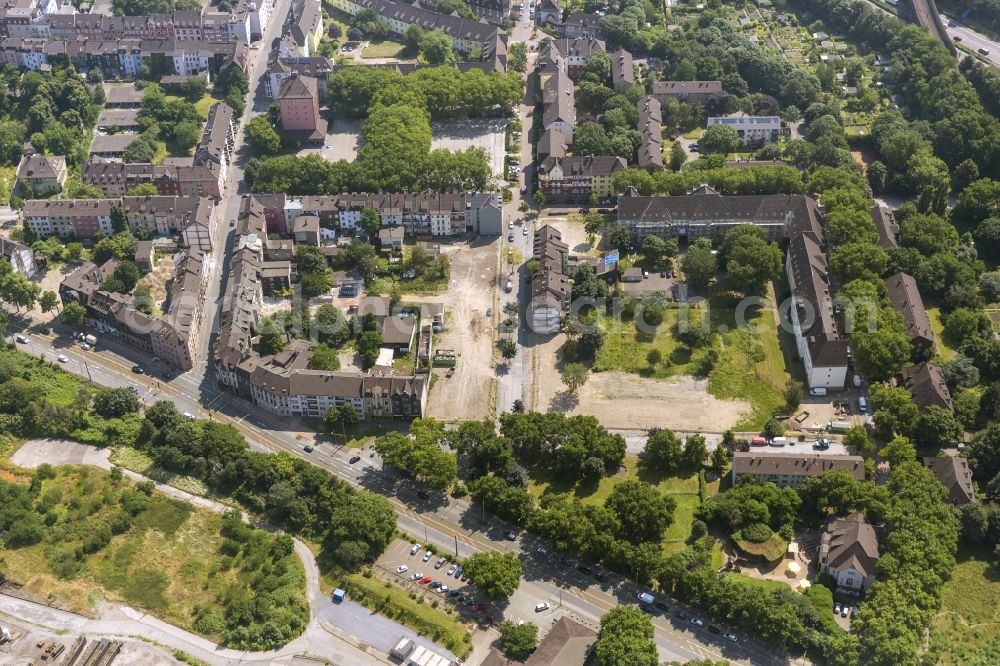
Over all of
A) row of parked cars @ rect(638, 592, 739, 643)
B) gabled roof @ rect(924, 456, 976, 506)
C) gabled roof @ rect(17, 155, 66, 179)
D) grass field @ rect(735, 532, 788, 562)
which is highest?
gabled roof @ rect(17, 155, 66, 179)

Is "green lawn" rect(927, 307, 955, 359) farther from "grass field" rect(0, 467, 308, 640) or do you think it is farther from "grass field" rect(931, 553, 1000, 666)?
"grass field" rect(0, 467, 308, 640)

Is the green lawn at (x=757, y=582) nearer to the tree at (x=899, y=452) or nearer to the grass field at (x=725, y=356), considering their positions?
the tree at (x=899, y=452)

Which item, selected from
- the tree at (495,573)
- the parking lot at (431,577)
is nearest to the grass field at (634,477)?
the tree at (495,573)

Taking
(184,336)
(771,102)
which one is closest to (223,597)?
(184,336)

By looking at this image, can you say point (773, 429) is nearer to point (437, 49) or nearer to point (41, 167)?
point (437, 49)

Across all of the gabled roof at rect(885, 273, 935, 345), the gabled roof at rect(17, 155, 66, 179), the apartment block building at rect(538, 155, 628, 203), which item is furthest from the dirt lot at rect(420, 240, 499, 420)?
the gabled roof at rect(17, 155, 66, 179)

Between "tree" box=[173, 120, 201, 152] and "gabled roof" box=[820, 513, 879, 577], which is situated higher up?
"tree" box=[173, 120, 201, 152]
